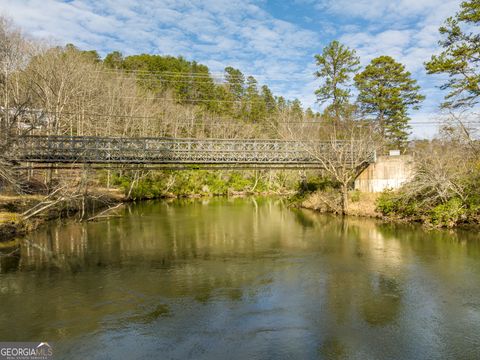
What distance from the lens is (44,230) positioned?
23.6 metres

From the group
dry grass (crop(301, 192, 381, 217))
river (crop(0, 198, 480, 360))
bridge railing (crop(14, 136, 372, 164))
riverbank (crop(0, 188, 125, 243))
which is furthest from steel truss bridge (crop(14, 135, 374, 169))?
river (crop(0, 198, 480, 360))

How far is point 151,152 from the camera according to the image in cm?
2928

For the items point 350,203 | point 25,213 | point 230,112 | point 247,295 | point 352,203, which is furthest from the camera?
point 230,112

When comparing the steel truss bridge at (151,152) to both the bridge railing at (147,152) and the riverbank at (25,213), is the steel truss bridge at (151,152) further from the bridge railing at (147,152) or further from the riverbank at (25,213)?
the riverbank at (25,213)

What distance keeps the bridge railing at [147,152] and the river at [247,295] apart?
20.7 ft

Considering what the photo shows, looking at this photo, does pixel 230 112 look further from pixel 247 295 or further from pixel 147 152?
pixel 247 295

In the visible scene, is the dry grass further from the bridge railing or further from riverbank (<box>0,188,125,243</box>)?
riverbank (<box>0,188,125,243</box>)

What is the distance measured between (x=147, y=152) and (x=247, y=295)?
64.0 ft

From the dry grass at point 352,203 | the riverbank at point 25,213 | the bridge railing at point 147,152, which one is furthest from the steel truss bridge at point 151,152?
the dry grass at point 352,203

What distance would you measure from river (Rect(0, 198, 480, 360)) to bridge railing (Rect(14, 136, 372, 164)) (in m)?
6.31

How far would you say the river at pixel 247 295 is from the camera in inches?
352

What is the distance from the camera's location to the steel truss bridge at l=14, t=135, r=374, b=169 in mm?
25969

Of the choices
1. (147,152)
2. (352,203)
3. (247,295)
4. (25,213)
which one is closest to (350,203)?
(352,203)

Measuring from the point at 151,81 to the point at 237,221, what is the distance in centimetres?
4806
